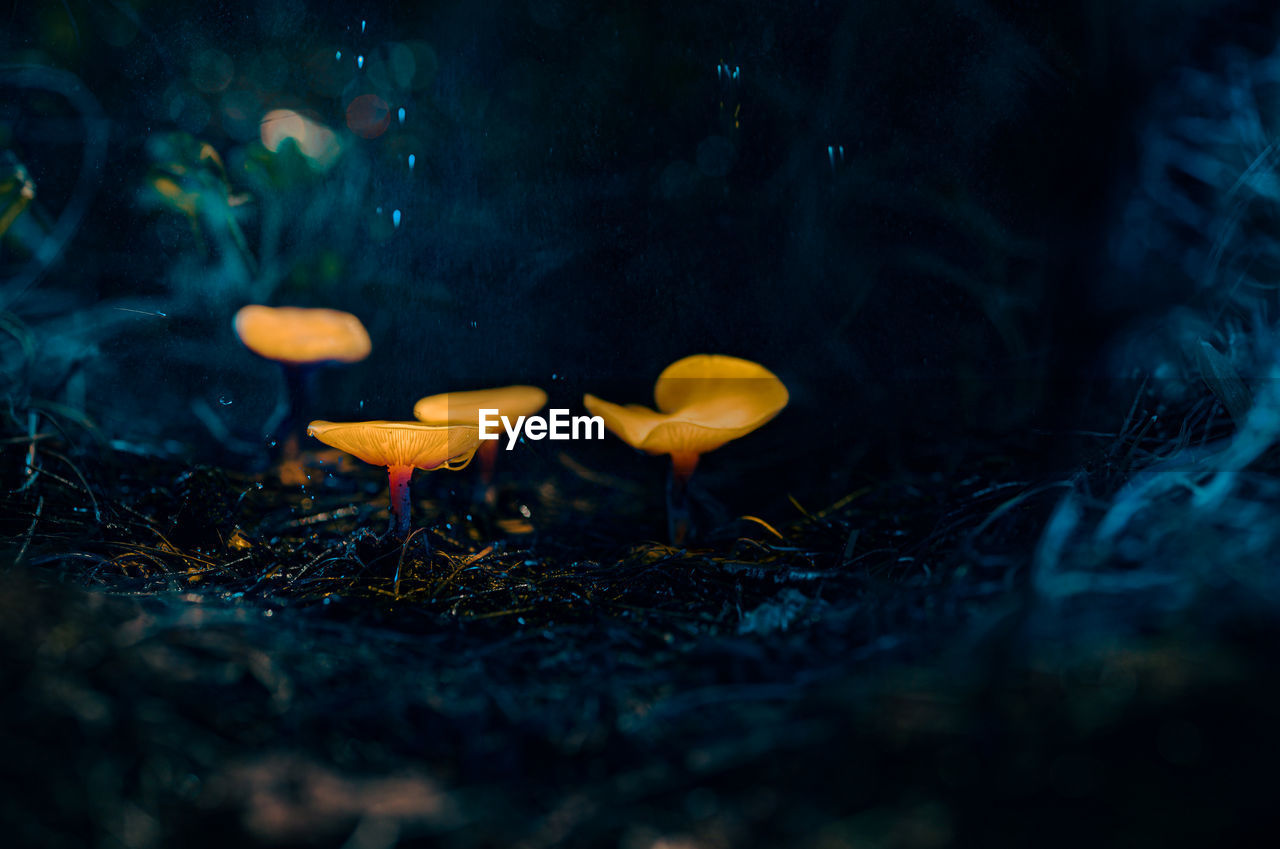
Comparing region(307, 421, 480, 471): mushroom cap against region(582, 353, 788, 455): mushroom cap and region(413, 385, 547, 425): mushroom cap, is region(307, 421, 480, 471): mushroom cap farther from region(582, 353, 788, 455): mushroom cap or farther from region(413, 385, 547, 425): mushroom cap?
region(582, 353, 788, 455): mushroom cap

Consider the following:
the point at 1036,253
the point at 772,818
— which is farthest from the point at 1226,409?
the point at 772,818

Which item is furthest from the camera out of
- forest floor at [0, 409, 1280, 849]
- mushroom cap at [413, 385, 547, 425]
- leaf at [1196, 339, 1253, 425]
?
mushroom cap at [413, 385, 547, 425]

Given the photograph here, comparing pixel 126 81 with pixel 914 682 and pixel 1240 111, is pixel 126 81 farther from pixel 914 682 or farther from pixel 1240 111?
pixel 1240 111

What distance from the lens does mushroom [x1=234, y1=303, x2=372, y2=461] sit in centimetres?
69

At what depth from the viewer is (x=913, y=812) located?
0.73 feet

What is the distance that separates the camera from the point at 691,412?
2.11 feet

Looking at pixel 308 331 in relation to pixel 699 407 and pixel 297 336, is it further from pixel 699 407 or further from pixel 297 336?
pixel 699 407

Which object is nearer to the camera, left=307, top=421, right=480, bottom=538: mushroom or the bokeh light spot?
left=307, top=421, right=480, bottom=538: mushroom

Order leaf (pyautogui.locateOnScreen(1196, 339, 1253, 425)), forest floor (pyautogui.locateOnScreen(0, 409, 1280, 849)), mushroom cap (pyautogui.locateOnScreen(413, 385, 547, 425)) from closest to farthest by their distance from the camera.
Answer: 1. forest floor (pyautogui.locateOnScreen(0, 409, 1280, 849))
2. leaf (pyautogui.locateOnScreen(1196, 339, 1253, 425))
3. mushroom cap (pyautogui.locateOnScreen(413, 385, 547, 425))

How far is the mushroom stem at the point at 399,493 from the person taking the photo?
599mm

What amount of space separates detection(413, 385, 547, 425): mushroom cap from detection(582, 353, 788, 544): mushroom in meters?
0.06

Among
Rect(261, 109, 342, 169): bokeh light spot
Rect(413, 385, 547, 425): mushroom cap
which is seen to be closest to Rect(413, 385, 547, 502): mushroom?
Rect(413, 385, 547, 425): mushroom cap

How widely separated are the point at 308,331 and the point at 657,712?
0.58 m

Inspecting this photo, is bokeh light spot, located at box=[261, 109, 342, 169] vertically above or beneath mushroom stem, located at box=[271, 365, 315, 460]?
above
